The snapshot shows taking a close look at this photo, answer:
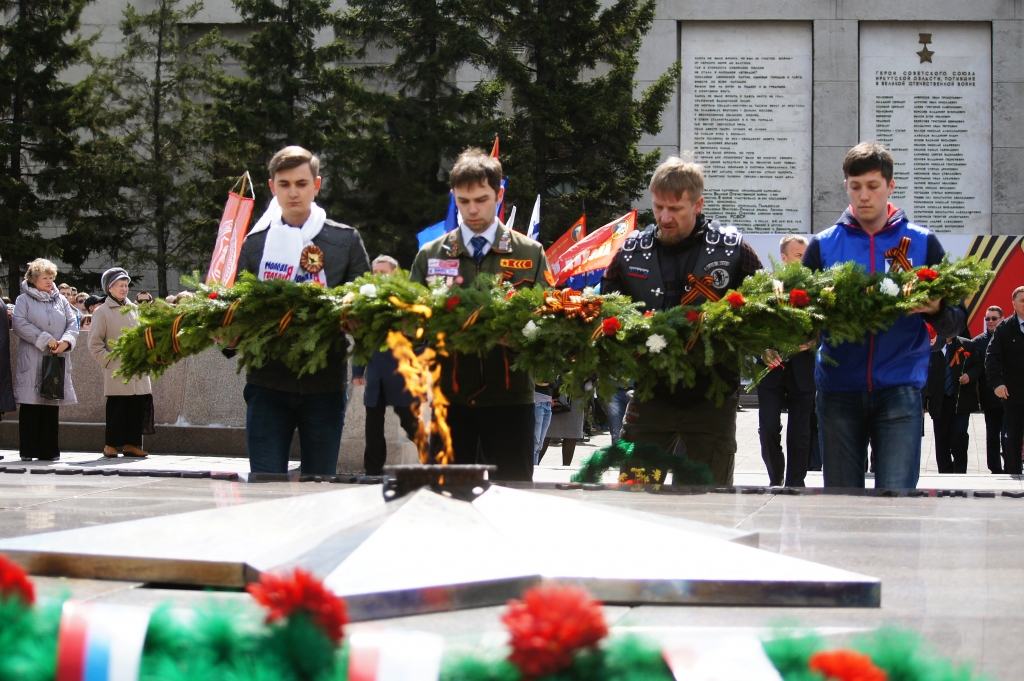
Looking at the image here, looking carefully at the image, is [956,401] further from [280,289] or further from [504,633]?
[504,633]

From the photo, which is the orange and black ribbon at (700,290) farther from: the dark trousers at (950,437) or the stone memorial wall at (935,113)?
the stone memorial wall at (935,113)

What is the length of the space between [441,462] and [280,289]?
1.56 meters

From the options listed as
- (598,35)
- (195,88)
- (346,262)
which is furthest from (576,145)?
(346,262)

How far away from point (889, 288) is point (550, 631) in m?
2.96

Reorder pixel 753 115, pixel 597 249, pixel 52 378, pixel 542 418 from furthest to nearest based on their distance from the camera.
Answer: pixel 753 115
pixel 597 249
pixel 52 378
pixel 542 418

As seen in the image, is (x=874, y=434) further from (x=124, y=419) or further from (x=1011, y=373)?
(x=124, y=419)

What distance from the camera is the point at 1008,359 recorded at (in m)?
9.71

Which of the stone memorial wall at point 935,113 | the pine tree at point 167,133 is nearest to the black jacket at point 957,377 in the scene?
the stone memorial wall at point 935,113

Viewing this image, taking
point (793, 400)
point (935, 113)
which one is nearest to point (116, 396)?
point (793, 400)

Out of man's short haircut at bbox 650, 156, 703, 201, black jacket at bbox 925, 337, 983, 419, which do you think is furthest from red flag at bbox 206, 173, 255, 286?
man's short haircut at bbox 650, 156, 703, 201

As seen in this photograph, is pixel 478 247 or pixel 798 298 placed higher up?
pixel 478 247

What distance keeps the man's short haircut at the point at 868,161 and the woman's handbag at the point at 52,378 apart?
7379 mm

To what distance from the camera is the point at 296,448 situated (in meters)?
9.66

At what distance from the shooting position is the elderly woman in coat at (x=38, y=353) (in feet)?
31.4
